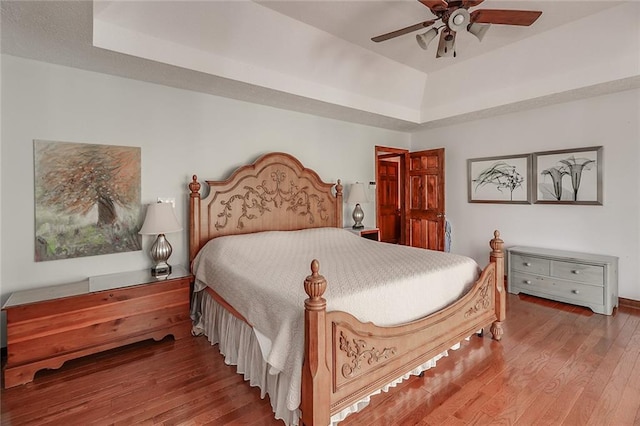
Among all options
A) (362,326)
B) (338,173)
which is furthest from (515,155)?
(362,326)

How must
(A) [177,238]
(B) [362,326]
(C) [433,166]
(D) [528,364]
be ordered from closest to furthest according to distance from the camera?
(B) [362,326] → (D) [528,364] → (A) [177,238] → (C) [433,166]

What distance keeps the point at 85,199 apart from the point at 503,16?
3561 mm

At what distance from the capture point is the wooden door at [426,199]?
4.86 m

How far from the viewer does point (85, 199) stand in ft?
8.68

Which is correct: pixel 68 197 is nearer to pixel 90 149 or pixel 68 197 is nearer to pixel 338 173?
pixel 90 149

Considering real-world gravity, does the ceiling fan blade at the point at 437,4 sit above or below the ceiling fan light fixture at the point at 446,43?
above

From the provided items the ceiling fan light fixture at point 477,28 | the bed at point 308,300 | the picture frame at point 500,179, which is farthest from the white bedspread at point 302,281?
the picture frame at point 500,179

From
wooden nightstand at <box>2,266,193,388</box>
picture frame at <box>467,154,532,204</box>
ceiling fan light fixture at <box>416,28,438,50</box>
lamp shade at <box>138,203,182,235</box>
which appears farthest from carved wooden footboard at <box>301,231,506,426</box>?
picture frame at <box>467,154,532,204</box>

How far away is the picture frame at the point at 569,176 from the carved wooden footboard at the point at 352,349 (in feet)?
8.22

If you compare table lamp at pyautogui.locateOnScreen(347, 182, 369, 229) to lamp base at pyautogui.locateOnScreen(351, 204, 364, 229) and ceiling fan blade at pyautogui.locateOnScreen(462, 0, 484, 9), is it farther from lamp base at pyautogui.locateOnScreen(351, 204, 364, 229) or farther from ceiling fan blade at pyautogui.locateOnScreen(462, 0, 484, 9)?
ceiling fan blade at pyautogui.locateOnScreen(462, 0, 484, 9)

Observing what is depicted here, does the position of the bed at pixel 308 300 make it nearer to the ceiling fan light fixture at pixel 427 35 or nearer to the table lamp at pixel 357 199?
the table lamp at pixel 357 199

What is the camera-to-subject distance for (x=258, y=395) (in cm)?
196

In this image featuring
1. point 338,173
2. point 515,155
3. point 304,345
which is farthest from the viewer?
point 338,173

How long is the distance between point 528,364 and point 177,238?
3.21 m
